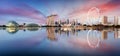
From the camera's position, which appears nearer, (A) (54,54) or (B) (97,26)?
(A) (54,54)

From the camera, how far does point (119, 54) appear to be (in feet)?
24.0

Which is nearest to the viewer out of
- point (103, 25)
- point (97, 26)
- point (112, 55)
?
point (112, 55)

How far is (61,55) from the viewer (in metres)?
7.30

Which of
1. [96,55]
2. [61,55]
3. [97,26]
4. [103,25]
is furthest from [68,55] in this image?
[103,25]

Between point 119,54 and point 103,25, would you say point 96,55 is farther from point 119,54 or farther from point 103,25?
point 103,25

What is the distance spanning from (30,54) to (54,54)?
0.65m

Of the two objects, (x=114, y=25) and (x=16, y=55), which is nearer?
(x=16, y=55)

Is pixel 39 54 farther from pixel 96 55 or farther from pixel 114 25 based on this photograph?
pixel 114 25

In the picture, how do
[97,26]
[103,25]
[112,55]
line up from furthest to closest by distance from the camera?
[103,25] < [97,26] < [112,55]

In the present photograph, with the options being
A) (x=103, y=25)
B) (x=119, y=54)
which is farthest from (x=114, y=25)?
(x=119, y=54)

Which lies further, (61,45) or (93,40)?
(93,40)

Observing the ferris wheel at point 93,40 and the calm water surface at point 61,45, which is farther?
the ferris wheel at point 93,40

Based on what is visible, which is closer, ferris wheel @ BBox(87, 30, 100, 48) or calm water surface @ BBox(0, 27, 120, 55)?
calm water surface @ BBox(0, 27, 120, 55)

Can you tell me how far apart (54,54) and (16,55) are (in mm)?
1031
